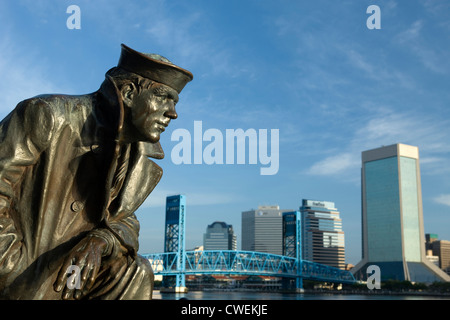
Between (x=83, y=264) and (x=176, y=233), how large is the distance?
245 ft

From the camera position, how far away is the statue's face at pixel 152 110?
2.51 metres

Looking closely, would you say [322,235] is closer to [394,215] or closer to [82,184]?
[394,215]

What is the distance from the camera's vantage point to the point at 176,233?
75688mm

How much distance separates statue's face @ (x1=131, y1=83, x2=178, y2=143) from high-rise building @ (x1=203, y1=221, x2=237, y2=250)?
574 ft

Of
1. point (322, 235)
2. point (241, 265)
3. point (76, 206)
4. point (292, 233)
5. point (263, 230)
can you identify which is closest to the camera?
point (76, 206)

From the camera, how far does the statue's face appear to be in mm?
2508

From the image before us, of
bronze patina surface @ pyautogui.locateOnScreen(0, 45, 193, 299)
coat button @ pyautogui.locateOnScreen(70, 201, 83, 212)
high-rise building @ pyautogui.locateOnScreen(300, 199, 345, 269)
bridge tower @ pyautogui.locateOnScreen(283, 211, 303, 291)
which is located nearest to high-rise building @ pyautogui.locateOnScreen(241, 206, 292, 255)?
high-rise building @ pyautogui.locateOnScreen(300, 199, 345, 269)

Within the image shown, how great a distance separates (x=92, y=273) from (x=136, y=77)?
1042 millimetres

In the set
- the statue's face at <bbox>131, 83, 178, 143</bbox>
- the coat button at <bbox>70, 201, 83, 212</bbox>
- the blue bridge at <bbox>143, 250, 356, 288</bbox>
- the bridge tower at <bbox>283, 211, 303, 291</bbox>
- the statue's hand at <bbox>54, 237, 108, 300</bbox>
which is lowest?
the blue bridge at <bbox>143, 250, 356, 288</bbox>

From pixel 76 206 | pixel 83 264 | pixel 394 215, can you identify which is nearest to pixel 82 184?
pixel 76 206

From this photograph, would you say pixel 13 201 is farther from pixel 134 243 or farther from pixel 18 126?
pixel 134 243

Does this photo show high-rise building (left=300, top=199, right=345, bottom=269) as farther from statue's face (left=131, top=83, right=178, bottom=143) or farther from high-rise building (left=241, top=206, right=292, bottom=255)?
statue's face (left=131, top=83, right=178, bottom=143)

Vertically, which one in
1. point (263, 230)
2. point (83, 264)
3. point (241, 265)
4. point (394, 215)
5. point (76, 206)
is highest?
point (394, 215)
